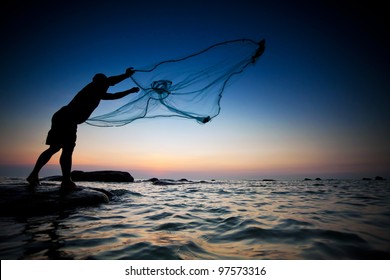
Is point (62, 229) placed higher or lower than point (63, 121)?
lower

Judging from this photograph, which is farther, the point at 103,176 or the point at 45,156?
the point at 103,176

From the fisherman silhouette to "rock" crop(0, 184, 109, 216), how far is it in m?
0.69

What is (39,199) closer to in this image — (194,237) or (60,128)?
(60,128)

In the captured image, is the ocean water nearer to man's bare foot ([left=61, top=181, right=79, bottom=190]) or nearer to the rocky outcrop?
man's bare foot ([left=61, top=181, right=79, bottom=190])

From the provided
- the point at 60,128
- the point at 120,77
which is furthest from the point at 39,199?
the point at 120,77

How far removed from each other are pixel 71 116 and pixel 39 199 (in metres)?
2.30

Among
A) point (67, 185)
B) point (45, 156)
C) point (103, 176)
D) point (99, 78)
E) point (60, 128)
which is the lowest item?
point (103, 176)

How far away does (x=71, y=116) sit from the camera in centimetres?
616

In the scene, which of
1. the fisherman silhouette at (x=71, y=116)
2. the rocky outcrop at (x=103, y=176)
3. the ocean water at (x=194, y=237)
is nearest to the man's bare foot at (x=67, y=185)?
the fisherman silhouette at (x=71, y=116)
